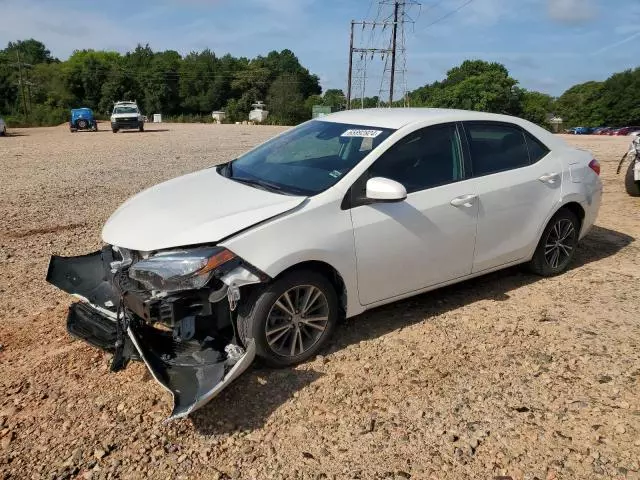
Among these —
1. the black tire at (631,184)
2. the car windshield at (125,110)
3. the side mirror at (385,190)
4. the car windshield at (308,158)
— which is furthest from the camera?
the car windshield at (125,110)

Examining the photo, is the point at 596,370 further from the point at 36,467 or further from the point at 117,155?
the point at 117,155

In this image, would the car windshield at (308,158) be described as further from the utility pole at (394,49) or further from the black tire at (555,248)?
the utility pole at (394,49)

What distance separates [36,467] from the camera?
274 cm

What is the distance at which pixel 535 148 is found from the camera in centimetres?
510

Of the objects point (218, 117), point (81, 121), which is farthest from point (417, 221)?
point (218, 117)

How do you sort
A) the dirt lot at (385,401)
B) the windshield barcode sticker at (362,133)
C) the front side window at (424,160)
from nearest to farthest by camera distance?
the dirt lot at (385,401)
the front side window at (424,160)
the windshield barcode sticker at (362,133)

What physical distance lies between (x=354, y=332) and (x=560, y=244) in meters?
2.56

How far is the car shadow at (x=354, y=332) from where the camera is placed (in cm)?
317

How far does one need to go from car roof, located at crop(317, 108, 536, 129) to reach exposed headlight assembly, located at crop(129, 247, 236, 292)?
74.9 inches

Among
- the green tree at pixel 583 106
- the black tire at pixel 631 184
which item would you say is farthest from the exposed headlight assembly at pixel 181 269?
the green tree at pixel 583 106

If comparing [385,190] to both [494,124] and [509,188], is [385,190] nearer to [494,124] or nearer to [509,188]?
[509,188]

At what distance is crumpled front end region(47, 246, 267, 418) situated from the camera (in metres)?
3.03

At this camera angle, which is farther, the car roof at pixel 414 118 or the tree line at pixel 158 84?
the tree line at pixel 158 84

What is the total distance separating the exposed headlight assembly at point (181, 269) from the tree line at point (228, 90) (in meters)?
72.8
